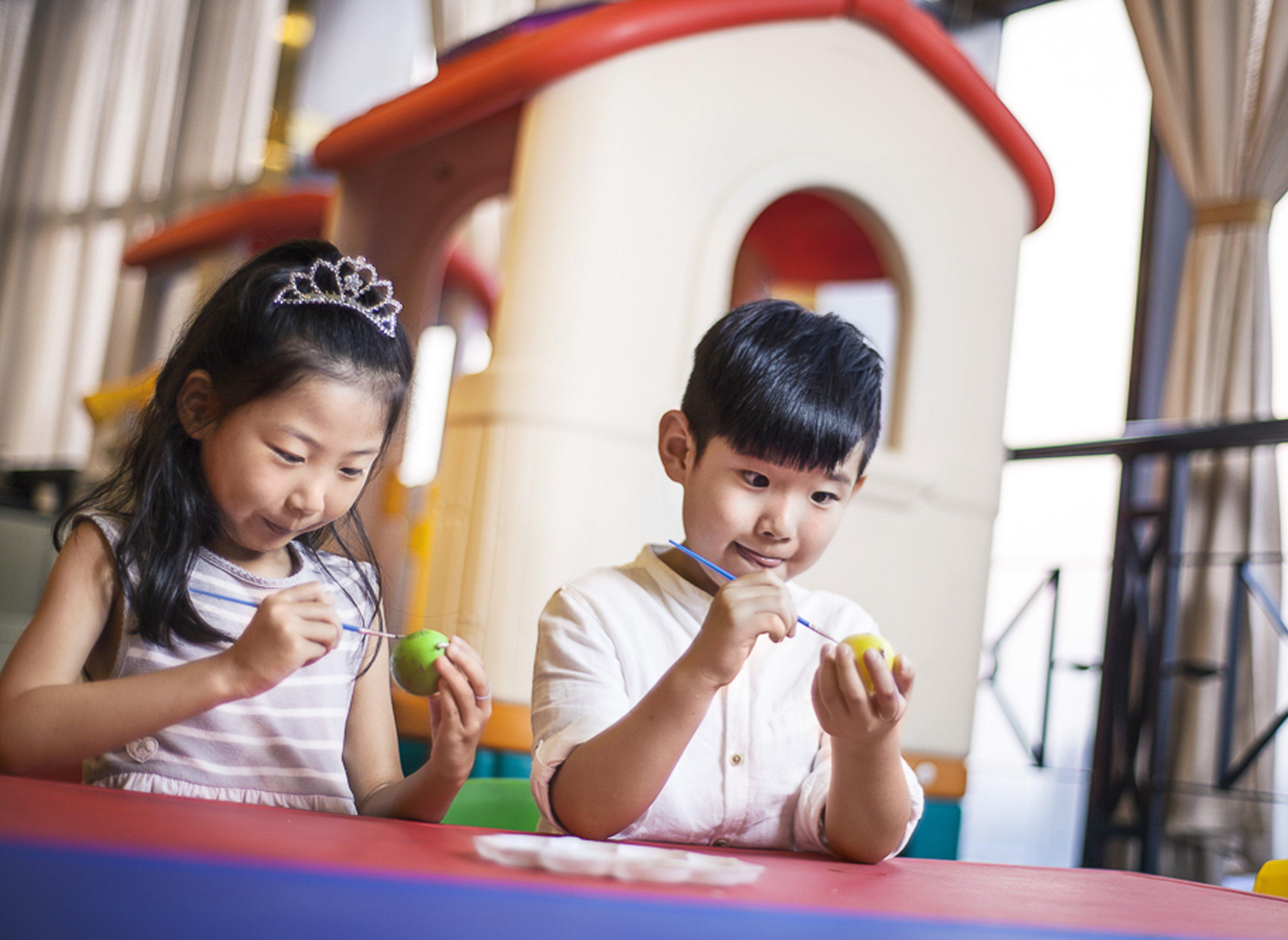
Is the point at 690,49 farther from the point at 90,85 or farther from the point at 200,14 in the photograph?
the point at 90,85

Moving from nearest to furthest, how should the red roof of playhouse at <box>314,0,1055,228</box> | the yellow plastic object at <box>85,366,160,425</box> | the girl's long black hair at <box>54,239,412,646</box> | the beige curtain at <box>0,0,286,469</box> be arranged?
the girl's long black hair at <box>54,239,412,646</box>, the red roof of playhouse at <box>314,0,1055,228</box>, the yellow plastic object at <box>85,366,160,425</box>, the beige curtain at <box>0,0,286,469</box>

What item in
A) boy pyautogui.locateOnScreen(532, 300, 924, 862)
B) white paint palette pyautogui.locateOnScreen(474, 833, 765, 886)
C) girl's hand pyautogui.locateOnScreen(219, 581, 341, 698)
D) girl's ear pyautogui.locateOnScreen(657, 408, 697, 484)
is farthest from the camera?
girl's ear pyautogui.locateOnScreen(657, 408, 697, 484)

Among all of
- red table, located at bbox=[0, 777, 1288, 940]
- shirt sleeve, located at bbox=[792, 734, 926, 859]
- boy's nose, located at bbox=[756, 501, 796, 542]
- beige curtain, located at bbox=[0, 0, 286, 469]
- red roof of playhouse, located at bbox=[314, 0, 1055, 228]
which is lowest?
shirt sleeve, located at bbox=[792, 734, 926, 859]

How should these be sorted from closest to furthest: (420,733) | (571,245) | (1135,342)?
(571,245) < (420,733) < (1135,342)

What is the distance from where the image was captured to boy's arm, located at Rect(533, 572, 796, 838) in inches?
32.8

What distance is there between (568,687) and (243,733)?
31 centimetres

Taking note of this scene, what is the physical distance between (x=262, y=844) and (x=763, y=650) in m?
0.68

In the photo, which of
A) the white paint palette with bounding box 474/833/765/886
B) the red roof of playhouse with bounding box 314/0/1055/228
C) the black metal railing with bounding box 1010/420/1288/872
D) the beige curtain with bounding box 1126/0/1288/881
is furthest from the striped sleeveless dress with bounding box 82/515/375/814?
the beige curtain with bounding box 1126/0/1288/881

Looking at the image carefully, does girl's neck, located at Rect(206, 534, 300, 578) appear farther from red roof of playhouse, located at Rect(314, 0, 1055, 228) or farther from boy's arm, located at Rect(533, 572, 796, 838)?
red roof of playhouse, located at Rect(314, 0, 1055, 228)

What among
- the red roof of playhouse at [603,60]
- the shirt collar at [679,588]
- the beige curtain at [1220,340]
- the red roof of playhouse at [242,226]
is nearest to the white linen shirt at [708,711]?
the shirt collar at [679,588]

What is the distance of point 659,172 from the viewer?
185 centimetres

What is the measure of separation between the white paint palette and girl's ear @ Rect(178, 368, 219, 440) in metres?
0.58

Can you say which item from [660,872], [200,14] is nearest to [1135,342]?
[660,872]

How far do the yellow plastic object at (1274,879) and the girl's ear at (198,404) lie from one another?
1.08 meters
